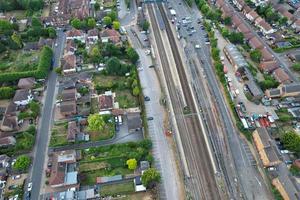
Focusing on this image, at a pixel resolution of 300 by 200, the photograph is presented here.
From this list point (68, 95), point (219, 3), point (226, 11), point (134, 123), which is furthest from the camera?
point (219, 3)

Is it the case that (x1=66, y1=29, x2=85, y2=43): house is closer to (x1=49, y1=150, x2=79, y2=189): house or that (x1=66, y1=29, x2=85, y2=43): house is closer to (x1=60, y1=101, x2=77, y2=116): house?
(x1=60, y1=101, x2=77, y2=116): house

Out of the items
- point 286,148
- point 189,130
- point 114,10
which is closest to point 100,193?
point 189,130

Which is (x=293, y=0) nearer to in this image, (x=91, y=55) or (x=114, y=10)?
(x=114, y=10)

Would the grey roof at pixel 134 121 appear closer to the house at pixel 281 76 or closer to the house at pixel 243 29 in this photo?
the house at pixel 281 76

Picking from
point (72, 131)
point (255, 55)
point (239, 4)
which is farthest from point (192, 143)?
point (239, 4)

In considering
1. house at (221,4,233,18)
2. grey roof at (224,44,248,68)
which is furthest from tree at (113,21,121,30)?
house at (221,4,233,18)

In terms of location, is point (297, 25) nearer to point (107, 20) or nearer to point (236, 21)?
point (236, 21)
